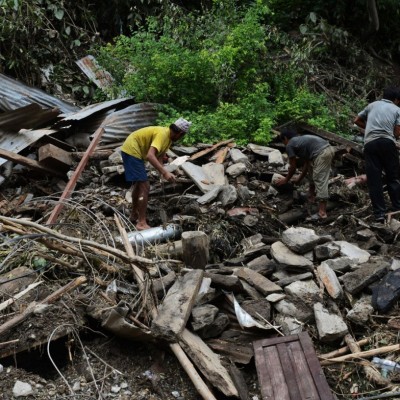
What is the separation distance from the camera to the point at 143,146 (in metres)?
6.29

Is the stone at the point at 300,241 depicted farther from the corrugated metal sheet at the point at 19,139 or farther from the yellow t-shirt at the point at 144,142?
the corrugated metal sheet at the point at 19,139

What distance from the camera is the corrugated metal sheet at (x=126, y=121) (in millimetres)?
8258

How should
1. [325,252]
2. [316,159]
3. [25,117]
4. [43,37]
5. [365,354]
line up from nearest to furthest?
1. [365,354]
2. [325,252]
3. [316,159]
4. [25,117]
5. [43,37]

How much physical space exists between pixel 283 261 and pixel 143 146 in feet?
7.15

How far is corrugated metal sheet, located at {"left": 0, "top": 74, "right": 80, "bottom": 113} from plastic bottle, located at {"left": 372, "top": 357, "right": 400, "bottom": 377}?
6.84 metres

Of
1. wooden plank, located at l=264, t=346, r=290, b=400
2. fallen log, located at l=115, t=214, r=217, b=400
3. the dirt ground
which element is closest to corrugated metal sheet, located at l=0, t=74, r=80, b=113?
the dirt ground

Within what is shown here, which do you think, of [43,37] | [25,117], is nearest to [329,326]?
[25,117]

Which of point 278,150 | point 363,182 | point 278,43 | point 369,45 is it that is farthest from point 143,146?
point 369,45

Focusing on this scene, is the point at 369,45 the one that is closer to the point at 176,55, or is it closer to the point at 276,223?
the point at 176,55

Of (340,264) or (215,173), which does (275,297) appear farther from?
(215,173)

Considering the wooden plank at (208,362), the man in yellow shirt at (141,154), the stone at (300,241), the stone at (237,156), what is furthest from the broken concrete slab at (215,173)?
the wooden plank at (208,362)

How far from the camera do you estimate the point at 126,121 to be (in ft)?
27.6

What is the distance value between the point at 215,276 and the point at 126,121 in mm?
4303

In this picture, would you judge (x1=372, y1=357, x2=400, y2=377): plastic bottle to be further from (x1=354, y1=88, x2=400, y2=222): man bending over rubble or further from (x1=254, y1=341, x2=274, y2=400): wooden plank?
(x1=354, y1=88, x2=400, y2=222): man bending over rubble
